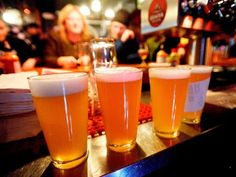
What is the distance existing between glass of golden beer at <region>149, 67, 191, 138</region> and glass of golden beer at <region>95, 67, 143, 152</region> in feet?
0.32

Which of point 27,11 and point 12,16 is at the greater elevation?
point 27,11

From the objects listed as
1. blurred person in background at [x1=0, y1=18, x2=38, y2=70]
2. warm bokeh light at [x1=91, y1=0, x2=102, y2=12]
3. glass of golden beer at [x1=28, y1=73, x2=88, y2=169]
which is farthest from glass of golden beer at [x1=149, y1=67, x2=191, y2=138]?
warm bokeh light at [x1=91, y1=0, x2=102, y2=12]

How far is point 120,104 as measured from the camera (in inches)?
19.7

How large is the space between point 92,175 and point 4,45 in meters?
3.28

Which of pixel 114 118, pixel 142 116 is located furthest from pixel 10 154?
pixel 142 116

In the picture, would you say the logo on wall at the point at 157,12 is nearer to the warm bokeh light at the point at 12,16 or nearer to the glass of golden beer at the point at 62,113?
the glass of golden beer at the point at 62,113

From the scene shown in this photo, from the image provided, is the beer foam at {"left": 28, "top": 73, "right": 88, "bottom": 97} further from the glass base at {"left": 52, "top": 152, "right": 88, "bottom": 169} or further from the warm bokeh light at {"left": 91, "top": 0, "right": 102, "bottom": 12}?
the warm bokeh light at {"left": 91, "top": 0, "right": 102, "bottom": 12}

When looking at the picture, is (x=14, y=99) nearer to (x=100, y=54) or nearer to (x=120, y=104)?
(x=120, y=104)

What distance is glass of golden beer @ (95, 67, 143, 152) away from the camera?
1.61 ft

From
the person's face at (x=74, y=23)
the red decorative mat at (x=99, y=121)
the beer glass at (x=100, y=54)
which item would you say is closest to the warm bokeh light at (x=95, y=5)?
the person's face at (x=74, y=23)

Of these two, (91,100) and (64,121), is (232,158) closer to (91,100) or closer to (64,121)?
(91,100)

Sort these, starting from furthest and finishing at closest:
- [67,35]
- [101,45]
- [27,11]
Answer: [27,11] → [67,35] → [101,45]

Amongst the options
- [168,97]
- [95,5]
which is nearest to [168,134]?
[168,97]

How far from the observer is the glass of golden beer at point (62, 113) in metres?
0.42
